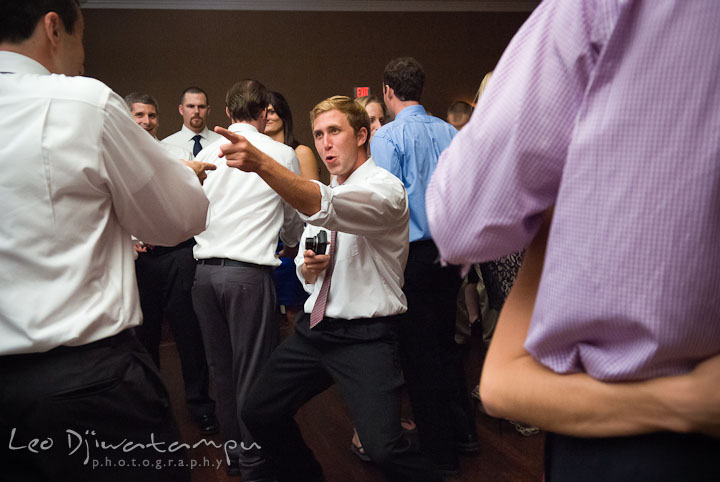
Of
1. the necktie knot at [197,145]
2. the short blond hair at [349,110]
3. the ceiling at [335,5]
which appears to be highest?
the ceiling at [335,5]

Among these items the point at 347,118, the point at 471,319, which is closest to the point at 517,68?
the point at 347,118

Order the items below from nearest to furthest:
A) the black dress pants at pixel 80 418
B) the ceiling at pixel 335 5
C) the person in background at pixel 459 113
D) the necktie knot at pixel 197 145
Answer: the black dress pants at pixel 80 418
the necktie knot at pixel 197 145
the person in background at pixel 459 113
the ceiling at pixel 335 5

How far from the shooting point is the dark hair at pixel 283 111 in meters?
3.76

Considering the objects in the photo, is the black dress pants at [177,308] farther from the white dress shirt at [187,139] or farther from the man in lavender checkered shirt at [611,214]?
the man in lavender checkered shirt at [611,214]

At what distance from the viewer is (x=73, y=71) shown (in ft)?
→ 5.02

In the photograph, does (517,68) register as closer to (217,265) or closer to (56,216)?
(56,216)

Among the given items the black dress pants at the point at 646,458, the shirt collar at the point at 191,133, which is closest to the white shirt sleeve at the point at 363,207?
the black dress pants at the point at 646,458

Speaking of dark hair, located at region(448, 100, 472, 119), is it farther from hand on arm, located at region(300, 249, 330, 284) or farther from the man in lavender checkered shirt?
the man in lavender checkered shirt

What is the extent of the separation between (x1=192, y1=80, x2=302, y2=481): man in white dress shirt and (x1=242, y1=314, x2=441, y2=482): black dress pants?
441 millimetres

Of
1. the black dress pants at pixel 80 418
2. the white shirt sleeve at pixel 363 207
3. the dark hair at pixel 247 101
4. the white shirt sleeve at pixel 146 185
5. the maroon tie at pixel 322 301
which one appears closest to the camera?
the black dress pants at pixel 80 418

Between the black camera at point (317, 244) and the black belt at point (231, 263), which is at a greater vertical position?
the black camera at point (317, 244)

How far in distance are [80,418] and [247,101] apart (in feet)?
6.27

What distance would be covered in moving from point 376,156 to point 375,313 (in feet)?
3.95

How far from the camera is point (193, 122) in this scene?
464cm
